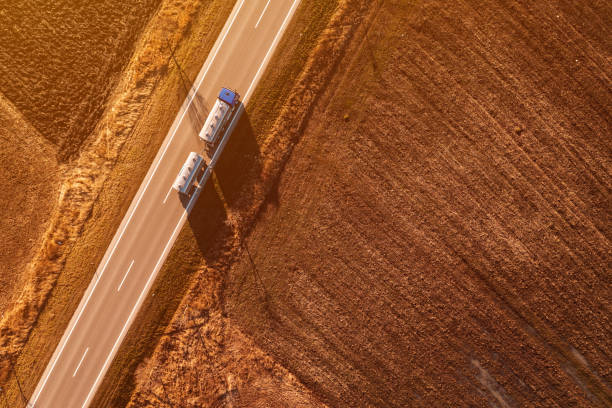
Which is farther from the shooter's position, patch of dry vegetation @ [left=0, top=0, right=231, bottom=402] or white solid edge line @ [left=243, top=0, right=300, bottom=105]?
patch of dry vegetation @ [left=0, top=0, right=231, bottom=402]

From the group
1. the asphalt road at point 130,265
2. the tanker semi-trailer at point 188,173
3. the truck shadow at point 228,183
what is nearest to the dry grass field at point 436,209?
the truck shadow at point 228,183

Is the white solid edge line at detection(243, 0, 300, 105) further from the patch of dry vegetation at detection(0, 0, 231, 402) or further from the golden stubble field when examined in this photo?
the golden stubble field

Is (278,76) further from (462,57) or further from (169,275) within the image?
(169,275)

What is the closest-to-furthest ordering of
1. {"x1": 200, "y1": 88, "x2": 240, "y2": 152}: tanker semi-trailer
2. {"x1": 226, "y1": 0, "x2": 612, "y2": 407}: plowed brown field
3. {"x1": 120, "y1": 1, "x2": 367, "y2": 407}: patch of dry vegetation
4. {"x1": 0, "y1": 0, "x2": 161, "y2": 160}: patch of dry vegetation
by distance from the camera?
{"x1": 200, "y1": 88, "x2": 240, "y2": 152}: tanker semi-trailer
{"x1": 226, "y1": 0, "x2": 612, "y2": 407}: plowed brown field
{"x1": 120, "y1": 1, "x2": 367, "y2": 407}: patch of dry vegetation
{"x1": 0, "y1": 0, "x2": 161, "y2": 160}: patch of dry vegetation

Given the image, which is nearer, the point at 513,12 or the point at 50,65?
the point at 513,12

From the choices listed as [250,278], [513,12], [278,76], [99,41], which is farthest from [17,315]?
[513,12]

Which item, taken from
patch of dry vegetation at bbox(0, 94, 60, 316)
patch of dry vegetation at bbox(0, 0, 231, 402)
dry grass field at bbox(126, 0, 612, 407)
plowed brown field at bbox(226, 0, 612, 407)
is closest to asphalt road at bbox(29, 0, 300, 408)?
patch of dry vegetation at bbox(0, 0, 231, 402)
